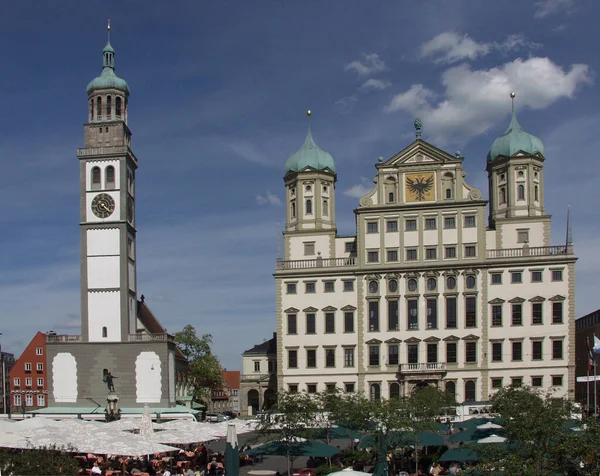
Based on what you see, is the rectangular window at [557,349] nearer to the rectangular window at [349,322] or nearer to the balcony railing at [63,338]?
the rectangular window at [349,322]

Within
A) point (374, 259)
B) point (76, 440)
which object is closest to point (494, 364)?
point (374, 259)

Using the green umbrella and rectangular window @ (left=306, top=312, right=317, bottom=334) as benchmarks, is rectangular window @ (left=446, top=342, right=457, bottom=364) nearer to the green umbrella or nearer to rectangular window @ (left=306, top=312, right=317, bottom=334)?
rectangular window @ (left=306, top=312, right=317, bottom=334)

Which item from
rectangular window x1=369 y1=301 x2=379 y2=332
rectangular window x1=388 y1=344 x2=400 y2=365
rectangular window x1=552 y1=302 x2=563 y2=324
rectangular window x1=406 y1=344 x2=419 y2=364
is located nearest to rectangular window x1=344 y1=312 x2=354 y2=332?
rectangular window x1=369 y1=301 x2=379 y2=332

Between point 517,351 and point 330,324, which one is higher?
point 330,324

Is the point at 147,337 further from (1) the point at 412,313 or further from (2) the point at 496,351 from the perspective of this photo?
(2) the point at 496,351

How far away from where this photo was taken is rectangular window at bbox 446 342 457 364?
7438cm

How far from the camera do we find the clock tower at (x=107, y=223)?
70.4m

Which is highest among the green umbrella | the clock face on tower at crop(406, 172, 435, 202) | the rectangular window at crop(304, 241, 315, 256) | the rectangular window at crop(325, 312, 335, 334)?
the clock face on tower at crop(406, 172, 435, 202)

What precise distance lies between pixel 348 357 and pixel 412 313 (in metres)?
6.59

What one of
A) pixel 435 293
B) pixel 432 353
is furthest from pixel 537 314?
pixel 432 353

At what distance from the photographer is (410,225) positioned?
7606 cm

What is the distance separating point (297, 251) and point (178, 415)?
2002 cm

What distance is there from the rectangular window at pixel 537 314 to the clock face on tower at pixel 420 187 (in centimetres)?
1226

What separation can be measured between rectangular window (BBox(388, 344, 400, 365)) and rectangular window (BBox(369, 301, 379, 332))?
1942mm
